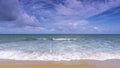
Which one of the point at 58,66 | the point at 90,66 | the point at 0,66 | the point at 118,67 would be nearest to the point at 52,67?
the point at 58,66

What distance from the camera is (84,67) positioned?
6750mm

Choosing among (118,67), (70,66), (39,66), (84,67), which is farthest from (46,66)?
(118,67)

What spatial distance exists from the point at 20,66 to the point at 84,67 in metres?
2.07

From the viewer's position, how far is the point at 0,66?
6754 mm

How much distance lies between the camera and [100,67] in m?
6.71

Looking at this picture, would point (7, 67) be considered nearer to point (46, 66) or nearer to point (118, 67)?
point (46, 66)

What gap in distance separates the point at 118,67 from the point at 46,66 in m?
2.30

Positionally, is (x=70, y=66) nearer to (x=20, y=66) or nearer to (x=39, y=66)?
(x=39, y=66)

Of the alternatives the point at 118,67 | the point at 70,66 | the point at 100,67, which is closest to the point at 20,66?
the point at 70,66

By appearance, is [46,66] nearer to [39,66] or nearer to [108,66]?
[39,66]

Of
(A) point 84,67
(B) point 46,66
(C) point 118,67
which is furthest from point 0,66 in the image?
(C) point 118,67

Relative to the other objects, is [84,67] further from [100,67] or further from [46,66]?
[46,66]

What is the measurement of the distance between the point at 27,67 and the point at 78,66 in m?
1.65

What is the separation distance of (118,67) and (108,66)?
0.34 m
